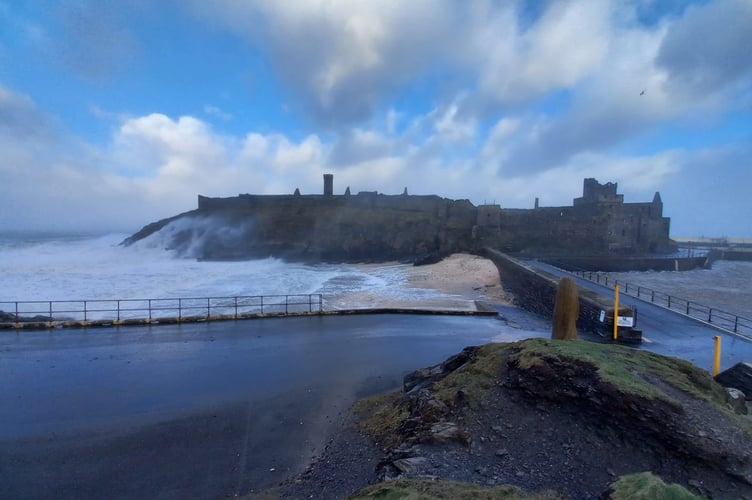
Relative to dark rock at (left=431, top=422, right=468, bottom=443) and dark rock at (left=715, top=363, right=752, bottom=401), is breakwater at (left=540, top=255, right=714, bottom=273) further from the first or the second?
dark rock at (left=431, top=422, right=468, bottom=443)

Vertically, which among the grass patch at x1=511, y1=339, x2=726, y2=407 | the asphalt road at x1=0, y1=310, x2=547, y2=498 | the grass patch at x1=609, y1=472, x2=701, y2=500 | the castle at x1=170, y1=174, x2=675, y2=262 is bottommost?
the asphalt road at x1=0, y1=310, x2=547, y2=498

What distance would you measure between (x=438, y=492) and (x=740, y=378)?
6728mm

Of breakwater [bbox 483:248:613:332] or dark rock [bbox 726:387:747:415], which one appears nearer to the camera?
dark rock [bbox 726:387:747:415]

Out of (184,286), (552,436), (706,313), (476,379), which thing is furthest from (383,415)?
(184,286)

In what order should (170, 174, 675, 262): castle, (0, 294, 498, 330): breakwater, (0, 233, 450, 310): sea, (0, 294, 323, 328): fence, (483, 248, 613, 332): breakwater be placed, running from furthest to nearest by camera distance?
1. (170, 174, 675, 262): castle
2. (0, 233, 450, 310): sea
3. (0, 294, 323, 328): fence
4. (0, 294, 498, 330): breakwater
5. (483, 248, 613, 332): breakwater

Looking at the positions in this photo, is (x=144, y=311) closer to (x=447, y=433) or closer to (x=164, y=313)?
(x=164, y=313)

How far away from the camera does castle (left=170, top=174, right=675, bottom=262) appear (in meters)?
45.5

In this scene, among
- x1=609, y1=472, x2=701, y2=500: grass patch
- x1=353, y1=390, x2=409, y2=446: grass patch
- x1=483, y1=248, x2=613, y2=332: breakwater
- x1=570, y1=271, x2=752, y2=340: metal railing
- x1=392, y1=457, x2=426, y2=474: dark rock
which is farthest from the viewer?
x1=570, y1=271, x2=752, y2=340: metal railing

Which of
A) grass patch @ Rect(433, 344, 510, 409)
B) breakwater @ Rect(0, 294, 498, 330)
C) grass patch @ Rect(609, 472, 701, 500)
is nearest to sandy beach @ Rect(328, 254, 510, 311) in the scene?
breakwater @ Rect(0, 294, 498, 330)

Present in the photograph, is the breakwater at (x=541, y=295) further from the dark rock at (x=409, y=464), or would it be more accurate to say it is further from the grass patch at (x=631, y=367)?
the dark rock at (x=409, y=464)

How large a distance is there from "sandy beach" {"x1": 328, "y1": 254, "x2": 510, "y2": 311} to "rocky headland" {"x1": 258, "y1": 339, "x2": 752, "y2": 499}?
10306 millimetres

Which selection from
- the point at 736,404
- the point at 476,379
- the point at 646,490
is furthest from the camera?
the point at 476,379

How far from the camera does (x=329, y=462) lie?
5363mm

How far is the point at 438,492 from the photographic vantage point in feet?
11.1
